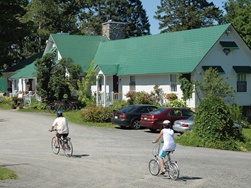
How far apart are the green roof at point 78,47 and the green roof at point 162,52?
1183mm

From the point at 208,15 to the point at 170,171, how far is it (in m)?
61.5

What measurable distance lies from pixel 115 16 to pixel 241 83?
1669 inches

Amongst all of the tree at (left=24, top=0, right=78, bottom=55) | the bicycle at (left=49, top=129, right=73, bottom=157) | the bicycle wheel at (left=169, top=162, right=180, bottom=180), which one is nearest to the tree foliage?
the bicycle at (left=49, top=129, right=73, bottom=157)

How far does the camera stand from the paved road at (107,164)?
11.3m

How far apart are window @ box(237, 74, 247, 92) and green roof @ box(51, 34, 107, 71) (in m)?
14.6

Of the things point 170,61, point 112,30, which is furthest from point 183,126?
Answer: point 112,30

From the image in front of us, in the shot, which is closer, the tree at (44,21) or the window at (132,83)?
the window at (132,83)

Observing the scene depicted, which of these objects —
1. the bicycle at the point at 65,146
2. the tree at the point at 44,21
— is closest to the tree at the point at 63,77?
the bicycle at the point at 65,146

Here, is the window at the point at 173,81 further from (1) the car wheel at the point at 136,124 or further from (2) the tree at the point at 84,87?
(1) the car wheel at the point at 136,124

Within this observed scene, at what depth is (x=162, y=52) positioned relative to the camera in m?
36.8

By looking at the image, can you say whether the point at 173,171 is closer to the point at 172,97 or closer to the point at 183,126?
the point at 183,126

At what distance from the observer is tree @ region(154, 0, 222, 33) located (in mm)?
69500

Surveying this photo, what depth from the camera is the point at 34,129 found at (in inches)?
1021

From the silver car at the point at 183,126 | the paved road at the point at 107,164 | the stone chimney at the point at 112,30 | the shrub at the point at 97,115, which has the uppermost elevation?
the stone chimney at the point at 112,30
